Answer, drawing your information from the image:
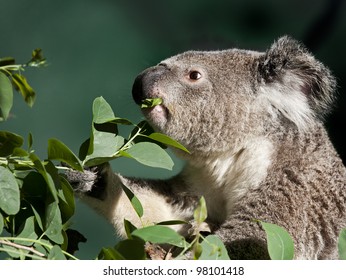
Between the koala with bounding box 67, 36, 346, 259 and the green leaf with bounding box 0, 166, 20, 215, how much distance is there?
0.88m

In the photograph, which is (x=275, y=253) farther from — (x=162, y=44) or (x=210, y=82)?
(x=162, y=44)

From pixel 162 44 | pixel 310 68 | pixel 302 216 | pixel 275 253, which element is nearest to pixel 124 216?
pixel 302 216

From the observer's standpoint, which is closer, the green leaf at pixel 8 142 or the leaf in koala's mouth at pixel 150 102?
the green leaf at pixel 8 142

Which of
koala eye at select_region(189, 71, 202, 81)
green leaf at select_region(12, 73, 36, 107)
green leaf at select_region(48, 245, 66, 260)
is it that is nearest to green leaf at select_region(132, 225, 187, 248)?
green leaf at select_region(48, 245, 66, 260)

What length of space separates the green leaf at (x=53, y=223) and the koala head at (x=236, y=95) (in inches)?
37.2

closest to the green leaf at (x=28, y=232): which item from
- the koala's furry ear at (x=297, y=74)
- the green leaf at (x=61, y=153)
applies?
the green leaf at (x=61, y=153)

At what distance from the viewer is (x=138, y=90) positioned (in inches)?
109

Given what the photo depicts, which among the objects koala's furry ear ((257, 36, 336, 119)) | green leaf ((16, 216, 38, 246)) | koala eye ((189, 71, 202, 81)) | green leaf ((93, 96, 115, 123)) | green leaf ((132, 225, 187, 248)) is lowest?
green leaf ((16, 216, 38, 246))

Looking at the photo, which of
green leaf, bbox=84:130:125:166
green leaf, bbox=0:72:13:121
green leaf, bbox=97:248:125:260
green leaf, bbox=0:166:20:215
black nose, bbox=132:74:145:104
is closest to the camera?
green leaf, bbox=97:248:125:260

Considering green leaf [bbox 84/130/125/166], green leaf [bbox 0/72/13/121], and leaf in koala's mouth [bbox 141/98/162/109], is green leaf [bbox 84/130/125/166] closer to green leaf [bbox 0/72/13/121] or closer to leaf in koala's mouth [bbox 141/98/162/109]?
green leaf [bbox 0/72/13/121]

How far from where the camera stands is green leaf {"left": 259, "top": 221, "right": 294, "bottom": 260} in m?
1.82

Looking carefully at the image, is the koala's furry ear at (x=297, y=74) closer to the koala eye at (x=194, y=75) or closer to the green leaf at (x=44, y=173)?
the koala eye at (x=194, y=75)

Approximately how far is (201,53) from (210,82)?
0.20 m

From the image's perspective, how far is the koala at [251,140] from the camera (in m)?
2.70
